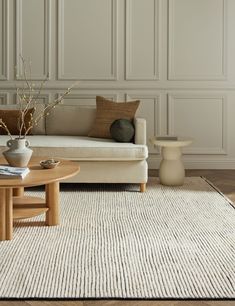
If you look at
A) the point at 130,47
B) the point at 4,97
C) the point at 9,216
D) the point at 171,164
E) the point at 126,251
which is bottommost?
the point at 126,251

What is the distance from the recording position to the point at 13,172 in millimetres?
2723

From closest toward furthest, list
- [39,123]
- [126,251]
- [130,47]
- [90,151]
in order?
1. [126,251]
2. [90,151]
3. [39,123]
4. [130,47]

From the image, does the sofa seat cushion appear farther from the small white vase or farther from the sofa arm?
the small white vase

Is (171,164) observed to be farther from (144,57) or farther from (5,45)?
(5,45)

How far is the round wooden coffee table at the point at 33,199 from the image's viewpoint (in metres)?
2.58

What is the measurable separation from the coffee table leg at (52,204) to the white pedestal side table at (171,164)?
156 centimetres

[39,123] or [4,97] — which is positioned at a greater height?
[4,97]

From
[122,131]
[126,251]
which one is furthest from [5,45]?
[126,251]

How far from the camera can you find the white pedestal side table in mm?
4285

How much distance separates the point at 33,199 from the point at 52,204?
279mm

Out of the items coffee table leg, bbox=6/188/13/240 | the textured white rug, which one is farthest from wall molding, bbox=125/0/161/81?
coffee table leg, bbox=6/188/13/240

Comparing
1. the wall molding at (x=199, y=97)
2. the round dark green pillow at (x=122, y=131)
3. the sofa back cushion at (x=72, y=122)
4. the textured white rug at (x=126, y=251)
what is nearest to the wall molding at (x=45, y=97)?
the sofa back cushion at (x=72, y=122)

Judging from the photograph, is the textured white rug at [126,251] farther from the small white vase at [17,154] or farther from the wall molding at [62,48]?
the wall molding at [62,48]

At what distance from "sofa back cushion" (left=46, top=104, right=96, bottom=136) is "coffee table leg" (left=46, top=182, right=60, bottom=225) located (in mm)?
1824
